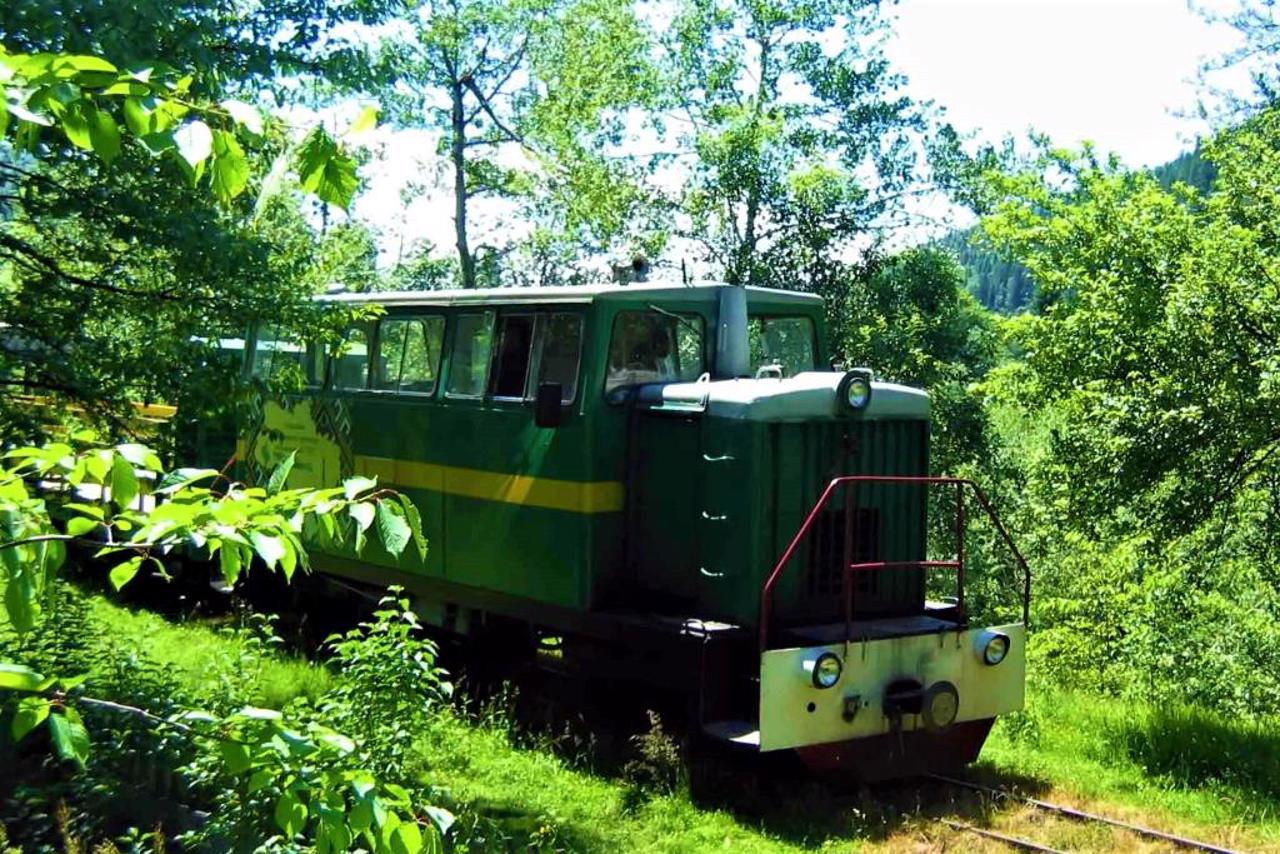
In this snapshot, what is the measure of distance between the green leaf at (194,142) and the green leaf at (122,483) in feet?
1.78

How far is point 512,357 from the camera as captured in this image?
9.04 meters

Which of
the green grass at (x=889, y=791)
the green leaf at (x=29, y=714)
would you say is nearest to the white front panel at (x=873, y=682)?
the green grass at (x=889, y=791)

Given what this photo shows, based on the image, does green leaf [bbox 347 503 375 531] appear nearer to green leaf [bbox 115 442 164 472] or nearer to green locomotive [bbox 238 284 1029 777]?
green leaf [bbox 115 442 164 472]

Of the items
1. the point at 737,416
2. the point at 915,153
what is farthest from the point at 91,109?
the point at 915,153

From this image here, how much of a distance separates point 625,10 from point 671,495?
756 inches

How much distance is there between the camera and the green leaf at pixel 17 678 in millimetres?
2080

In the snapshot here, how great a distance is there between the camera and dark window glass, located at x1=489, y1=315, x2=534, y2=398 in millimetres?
8938

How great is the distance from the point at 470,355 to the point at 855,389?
2.88 m

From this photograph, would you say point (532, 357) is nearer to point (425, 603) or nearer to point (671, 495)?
point (671, 495)

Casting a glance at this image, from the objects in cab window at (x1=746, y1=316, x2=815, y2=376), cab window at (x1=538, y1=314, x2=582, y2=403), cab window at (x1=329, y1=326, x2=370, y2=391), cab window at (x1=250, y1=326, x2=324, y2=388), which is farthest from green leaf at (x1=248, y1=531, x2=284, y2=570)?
cab window at (x1=329, y1=326, x2=370, y2=391)

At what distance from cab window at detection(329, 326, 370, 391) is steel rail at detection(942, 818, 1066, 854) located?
5.68 metres

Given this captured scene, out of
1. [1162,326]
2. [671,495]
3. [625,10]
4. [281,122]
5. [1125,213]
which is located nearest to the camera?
[281,122]

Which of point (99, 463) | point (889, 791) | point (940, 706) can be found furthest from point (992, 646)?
point (99, 463)

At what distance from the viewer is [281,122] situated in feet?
8.25
